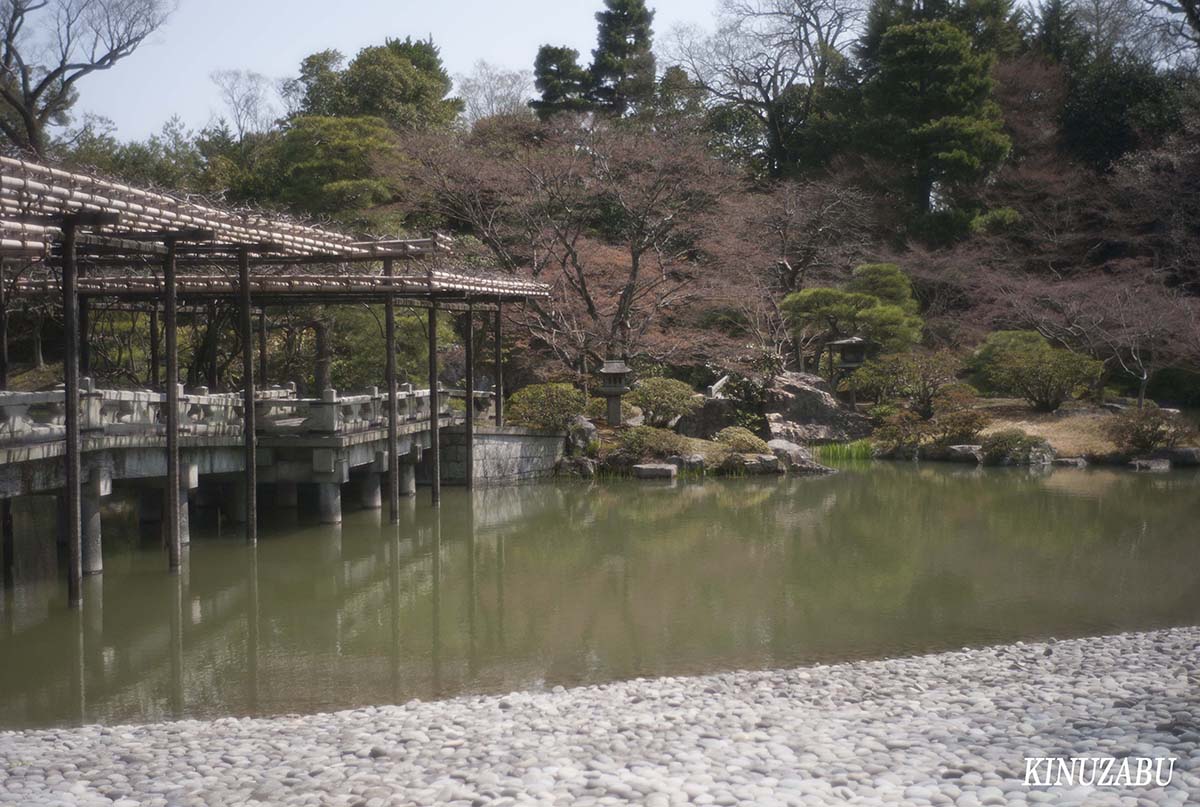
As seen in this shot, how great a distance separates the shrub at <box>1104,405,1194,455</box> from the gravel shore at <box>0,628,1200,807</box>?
1568 cm

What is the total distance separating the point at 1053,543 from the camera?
1448 centimetres

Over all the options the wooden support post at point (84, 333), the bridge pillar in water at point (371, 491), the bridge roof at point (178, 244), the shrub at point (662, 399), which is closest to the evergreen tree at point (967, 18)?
the shrub at point (662, 399)

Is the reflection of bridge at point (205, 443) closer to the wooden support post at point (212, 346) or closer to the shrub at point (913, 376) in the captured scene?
the wooden support post at point (212, 346)

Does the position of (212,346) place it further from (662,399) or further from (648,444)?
(662,399)

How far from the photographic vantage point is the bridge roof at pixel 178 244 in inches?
358

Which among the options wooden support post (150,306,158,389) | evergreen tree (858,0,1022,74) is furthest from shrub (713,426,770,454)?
evergreen tree (858,0,1022,74)

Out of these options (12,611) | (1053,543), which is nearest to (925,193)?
(1053,543)

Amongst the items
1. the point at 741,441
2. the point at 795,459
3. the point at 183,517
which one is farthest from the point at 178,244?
the point at 795,459

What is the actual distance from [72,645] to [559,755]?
5462 mm

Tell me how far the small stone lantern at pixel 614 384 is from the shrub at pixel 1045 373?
8969 mm

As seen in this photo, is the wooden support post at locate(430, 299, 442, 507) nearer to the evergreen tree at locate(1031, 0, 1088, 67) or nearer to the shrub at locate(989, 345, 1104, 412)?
the shrub at locate(989, 345, 1104, 412)

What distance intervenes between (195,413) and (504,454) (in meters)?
7.52

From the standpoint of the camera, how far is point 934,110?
103ft

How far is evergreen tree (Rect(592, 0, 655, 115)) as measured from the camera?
34.8 meters
